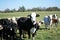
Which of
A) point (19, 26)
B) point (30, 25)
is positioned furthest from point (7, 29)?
point (19, 26)

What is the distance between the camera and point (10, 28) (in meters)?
9.88

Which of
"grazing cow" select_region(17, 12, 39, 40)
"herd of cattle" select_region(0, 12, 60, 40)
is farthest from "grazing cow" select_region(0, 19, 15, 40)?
"grazing cow" select_region(17, 12, 39, 40)

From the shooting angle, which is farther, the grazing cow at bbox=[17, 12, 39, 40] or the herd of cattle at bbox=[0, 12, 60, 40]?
the grazing cow at bbox=[17, 12, 39, 40]

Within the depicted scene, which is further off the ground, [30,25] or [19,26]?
[30,25]

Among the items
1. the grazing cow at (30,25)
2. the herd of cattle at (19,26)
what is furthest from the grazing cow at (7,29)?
the grazing cow at (30,25)

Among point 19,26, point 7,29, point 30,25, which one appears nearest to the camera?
point 7,29

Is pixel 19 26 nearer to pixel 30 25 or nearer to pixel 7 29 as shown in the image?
pixel 30 25

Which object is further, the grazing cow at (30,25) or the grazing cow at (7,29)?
the grazing cow at (30,25)

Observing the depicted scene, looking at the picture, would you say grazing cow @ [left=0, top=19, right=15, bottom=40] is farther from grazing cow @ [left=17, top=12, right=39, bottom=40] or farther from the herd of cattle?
grazing cow @ [left=17, top=12, right=39, bottom=40]

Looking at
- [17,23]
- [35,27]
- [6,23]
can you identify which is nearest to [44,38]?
[35,27]

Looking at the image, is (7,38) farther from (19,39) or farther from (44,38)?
(44,38)

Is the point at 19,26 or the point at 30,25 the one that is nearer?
the point at 30,25

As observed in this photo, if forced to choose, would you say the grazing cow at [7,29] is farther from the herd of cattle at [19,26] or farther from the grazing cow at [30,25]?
the grazing cow at [30,25]

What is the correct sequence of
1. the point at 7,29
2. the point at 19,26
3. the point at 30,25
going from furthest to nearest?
the point at 19,26, the point at 30,25, the point at 7,29
